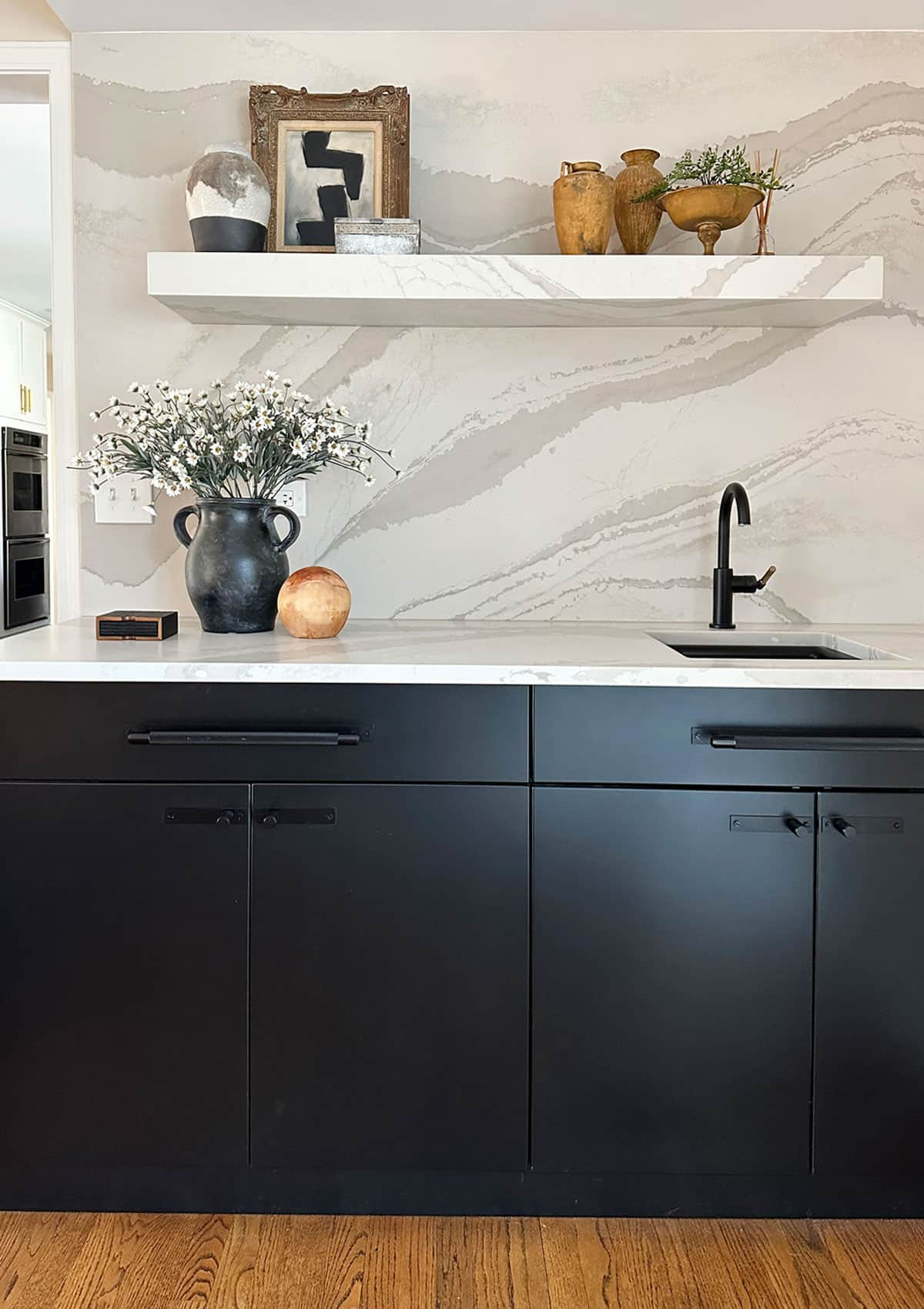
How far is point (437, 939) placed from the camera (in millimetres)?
1744

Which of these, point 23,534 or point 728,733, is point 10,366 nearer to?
point 23,534

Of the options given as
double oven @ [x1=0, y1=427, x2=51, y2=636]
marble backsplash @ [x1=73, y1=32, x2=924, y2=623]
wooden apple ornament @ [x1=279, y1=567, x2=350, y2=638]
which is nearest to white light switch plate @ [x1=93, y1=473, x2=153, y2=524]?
marble backsplash @ [x1=73, y1=32, x2=924, y2=623]

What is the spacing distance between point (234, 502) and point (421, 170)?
35.0 inches

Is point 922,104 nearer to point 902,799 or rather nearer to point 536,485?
point 536,485

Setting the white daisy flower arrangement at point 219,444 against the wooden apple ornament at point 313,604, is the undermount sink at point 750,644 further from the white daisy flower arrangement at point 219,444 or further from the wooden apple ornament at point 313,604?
the white daisy flower arrangement at point 219,444

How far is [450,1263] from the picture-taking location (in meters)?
1.70

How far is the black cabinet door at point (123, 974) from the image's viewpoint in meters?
1.74

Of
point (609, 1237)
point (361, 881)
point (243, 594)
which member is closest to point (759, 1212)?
point (609, 1237)

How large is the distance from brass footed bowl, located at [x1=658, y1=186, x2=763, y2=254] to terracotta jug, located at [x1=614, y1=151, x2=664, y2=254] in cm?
6

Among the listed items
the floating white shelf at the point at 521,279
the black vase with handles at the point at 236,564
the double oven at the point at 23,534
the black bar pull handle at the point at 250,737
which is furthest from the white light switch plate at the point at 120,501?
the double oven at the point at 23,534

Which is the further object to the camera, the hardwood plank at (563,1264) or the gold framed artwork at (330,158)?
the gold framed artwork at (330,158)

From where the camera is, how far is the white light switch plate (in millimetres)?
2408

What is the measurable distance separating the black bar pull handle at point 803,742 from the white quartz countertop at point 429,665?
0.08m

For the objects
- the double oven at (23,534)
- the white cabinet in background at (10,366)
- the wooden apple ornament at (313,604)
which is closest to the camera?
the wooden apple ornament at (313,604)
